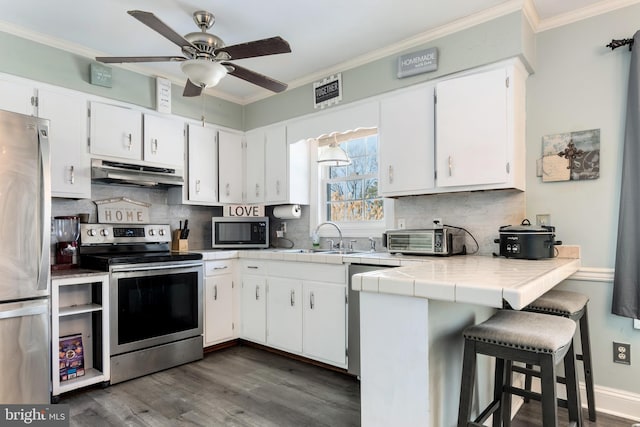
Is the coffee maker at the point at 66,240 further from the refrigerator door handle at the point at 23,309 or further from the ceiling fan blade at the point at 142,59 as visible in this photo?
the ceiling fan blade at the point at 142,59

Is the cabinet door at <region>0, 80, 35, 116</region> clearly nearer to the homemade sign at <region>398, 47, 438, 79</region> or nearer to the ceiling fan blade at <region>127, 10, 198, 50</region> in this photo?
the ceiling fan blade at <region>127, 10, 198, 50</region>

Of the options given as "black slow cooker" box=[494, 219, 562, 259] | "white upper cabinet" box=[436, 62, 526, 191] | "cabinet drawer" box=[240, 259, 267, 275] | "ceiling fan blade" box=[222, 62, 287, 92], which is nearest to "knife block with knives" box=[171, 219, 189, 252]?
"cabinet drawer" box=[240, 259, 267, 275]

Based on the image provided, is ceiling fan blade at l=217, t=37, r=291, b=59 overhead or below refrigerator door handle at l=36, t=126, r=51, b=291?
overhead

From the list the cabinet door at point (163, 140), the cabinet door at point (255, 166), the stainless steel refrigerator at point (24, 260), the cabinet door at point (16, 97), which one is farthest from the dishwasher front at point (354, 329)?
the cabinet door at point (16, 97)

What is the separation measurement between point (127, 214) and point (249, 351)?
1705 mm

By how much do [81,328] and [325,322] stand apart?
1.97 metres

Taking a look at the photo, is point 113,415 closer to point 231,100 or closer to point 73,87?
point 73,87

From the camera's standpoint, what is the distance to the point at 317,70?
354 cm

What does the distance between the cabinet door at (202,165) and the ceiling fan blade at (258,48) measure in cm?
165

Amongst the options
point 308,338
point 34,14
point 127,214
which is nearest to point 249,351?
point 308,338

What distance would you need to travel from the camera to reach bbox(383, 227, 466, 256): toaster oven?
Answer: 2.66 m

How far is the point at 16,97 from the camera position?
2730mm

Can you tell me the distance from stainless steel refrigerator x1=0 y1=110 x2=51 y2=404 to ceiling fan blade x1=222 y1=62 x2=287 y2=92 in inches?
47.8

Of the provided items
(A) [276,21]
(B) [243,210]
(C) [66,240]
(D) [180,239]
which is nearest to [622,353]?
(A) [276,21]
